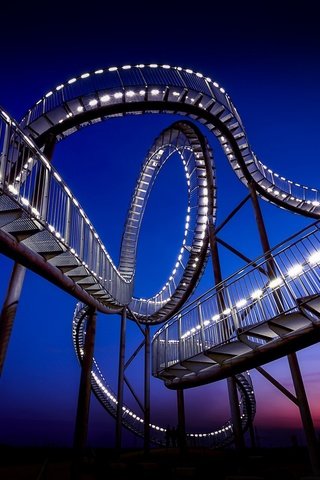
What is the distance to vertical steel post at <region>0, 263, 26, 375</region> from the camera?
5453mm

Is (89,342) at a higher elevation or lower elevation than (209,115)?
lower

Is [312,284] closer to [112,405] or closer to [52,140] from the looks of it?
[52,140]

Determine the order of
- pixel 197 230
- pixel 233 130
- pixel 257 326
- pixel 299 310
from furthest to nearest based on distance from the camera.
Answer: pixel 197 230
pixel 233 130
pixel 257 326
pixel 299 310

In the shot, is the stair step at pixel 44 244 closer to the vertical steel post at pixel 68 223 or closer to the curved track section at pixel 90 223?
the curved track section at pixel 90 223

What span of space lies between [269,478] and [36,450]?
14348 mm

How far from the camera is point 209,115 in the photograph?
11992 millimetres

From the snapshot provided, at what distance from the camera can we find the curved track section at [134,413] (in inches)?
766

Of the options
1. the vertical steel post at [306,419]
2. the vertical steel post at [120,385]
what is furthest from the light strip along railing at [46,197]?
the vertical steel post at [306,419]

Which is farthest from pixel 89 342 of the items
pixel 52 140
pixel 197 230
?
pixel 197 230

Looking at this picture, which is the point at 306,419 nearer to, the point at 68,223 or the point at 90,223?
the point at 90,223

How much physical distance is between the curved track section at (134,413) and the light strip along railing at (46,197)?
37.7 ft

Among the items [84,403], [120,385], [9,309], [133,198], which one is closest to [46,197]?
[9,309]

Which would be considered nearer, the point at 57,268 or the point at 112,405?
the point at 57,268

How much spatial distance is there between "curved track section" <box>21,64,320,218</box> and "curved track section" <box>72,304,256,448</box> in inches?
441
